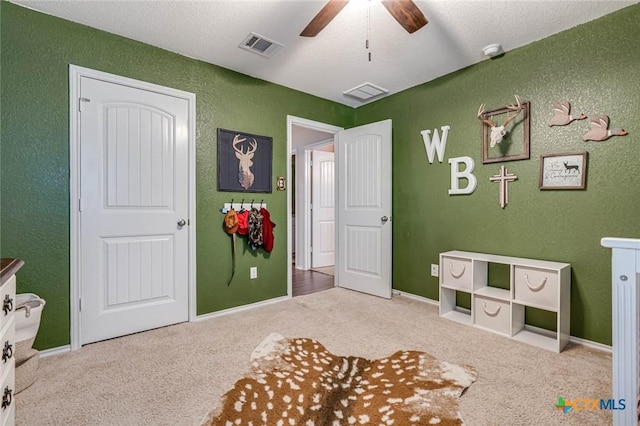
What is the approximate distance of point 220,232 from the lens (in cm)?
299

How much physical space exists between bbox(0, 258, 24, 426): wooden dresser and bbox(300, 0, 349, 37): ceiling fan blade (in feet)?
6.43

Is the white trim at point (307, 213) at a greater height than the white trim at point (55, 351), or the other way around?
the white trim at point (307, 213)

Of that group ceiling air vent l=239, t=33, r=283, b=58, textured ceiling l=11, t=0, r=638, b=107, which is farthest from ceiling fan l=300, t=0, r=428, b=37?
ceiling air vent l=239, t=33, r=283, b=58

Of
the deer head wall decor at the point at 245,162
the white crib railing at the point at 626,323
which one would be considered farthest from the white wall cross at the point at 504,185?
the deer head wall decor at the point at 245,162

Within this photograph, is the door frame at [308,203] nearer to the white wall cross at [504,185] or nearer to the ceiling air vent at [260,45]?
the ceiling air vent at [260,45]

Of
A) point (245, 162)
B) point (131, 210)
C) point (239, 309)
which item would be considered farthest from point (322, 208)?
point (131, 210)

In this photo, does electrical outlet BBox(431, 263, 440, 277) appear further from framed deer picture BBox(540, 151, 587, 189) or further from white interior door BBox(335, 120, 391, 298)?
framed deer picture BBox(540, 151, 587, 189)

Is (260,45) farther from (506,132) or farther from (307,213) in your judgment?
(307,213)

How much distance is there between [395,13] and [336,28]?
2.03 ft

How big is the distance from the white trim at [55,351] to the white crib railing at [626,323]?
321 cm

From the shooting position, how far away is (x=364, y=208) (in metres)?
3.75

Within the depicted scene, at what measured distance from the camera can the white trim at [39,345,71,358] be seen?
84.7 inches

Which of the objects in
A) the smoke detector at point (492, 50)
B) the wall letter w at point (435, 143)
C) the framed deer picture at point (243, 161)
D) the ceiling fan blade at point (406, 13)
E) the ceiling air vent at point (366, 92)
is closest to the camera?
the ceiling fan blade at point (406, 13)

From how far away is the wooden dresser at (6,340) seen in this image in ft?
3.60
